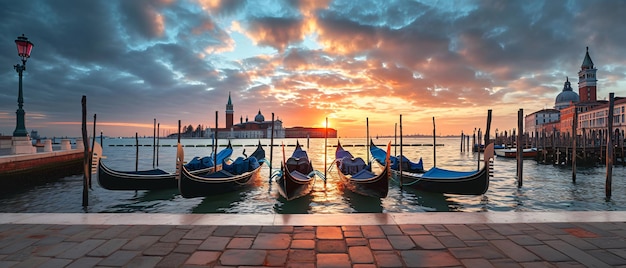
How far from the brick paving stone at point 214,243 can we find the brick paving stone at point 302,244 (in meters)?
0.71

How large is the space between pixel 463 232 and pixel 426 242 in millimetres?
609

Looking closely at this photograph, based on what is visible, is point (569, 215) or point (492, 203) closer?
point (569, 215)

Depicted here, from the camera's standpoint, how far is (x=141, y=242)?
3.27 metres

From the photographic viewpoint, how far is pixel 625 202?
8.44 meters

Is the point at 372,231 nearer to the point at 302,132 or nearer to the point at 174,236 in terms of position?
the point at 174,236

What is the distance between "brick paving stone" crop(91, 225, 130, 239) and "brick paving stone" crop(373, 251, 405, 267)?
2921mm

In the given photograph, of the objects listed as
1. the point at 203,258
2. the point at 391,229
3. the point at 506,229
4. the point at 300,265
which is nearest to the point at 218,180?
the point at 203,258

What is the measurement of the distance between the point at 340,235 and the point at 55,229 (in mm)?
3439

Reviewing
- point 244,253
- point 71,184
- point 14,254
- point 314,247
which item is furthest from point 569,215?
point 71,184

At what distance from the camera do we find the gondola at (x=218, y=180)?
7504 millimetres

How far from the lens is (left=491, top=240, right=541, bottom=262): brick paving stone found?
9.34 ft

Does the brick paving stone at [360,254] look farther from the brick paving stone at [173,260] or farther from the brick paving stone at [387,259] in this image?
the brick paving stone at [173,260]

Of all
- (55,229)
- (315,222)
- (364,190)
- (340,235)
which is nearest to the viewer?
(340,235)

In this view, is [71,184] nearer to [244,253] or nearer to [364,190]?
[364,190]
